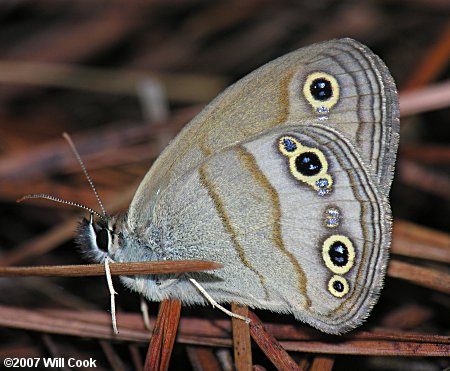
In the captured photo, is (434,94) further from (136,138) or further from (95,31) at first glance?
(95,31)

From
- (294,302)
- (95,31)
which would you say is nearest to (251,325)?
(294,302)

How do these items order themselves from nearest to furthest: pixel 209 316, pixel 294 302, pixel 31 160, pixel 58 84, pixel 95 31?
pixel 294 302, pixel 209 316, pixel 31 160, pixel 58 84, pixel 95 31

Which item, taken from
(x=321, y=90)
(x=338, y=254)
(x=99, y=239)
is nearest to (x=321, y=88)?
(x=321, y=90)

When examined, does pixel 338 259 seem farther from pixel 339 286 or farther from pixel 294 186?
pixel 294 186

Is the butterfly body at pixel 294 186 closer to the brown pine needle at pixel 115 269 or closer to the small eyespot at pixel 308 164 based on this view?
the small eyespot at pixel 308 164

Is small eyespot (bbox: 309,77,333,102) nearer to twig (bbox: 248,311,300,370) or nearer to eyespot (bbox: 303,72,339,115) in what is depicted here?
eyespot (bbox: 303,72,339,115)

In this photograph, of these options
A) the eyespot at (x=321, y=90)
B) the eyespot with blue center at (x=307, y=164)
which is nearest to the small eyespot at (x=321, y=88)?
the eyespot at (x=321, y=90)
